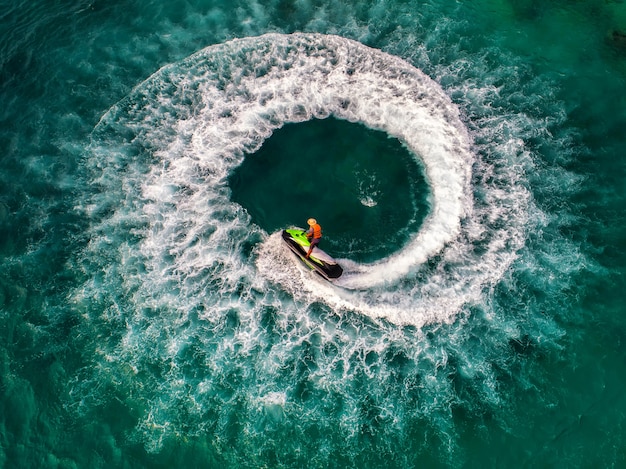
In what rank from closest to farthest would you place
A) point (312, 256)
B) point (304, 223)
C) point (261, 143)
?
point (312, 256), point (304, 223), point (261, 143)

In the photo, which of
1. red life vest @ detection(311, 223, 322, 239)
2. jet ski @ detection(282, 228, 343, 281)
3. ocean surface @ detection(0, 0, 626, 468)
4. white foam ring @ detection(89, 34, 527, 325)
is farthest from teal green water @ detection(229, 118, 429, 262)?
red life vest @ detection(311, 223, 322, 239)

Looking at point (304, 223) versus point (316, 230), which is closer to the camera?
point (316, 230)

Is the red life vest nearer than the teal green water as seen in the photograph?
Yes

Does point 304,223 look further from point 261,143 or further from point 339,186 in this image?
point 261,143

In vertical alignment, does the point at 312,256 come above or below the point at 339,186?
below

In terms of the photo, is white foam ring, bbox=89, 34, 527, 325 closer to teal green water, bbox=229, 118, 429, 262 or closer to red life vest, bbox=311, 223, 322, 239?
teal green water, bbox=229, 118, 429, 262

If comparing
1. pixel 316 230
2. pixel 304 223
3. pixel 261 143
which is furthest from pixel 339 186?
pixel 261 143

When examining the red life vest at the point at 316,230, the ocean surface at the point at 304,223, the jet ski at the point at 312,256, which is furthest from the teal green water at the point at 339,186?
the red life vest at the point at 316,230
